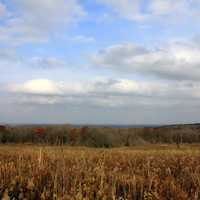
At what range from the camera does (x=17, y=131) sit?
42.4 meters

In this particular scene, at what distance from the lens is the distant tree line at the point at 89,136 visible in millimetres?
39938

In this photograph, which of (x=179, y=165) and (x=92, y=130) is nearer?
(x=179, y=165)

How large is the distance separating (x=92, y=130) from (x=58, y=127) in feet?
13.8

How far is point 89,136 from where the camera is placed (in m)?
41.1

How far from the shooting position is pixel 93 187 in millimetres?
6211

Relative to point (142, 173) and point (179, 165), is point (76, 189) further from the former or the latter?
point (179, 165)

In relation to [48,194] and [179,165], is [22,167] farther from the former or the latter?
[179,165]

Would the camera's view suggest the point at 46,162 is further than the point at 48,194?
Yes

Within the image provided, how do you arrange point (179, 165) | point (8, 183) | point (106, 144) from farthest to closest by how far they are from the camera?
point (106, 144), point (179, 165), point (8, 183)

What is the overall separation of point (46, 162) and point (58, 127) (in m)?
35.6

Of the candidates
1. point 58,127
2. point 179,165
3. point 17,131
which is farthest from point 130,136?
point 179,165

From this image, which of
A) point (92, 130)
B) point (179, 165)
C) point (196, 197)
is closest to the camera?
point (196, 197)

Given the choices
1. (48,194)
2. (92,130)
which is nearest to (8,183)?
(48,194)

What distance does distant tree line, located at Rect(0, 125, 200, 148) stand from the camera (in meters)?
39.9
